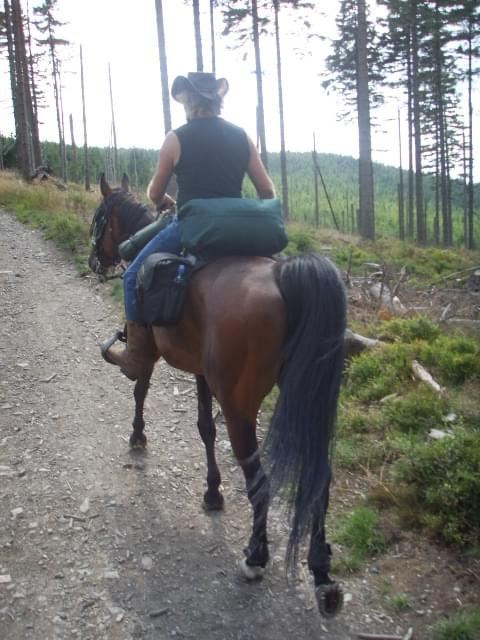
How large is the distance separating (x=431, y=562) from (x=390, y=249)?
48.5 feet

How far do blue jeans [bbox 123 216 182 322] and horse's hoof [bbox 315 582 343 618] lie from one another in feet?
7.34

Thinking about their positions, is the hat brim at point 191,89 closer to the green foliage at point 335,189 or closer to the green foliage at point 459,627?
the green foliage at point 459,627

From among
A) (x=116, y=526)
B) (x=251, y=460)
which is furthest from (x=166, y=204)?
(x=116, y=526)

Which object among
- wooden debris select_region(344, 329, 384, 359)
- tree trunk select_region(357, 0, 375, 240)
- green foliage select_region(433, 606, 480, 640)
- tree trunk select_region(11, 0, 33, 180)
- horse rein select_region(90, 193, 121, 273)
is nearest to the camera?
green foliage select_region(433, 606, 480, 640)

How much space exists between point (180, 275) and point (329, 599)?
206 centimetres

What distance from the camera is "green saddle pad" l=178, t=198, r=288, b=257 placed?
323cm

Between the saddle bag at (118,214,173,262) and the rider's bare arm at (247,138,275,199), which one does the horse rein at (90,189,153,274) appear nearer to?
the saddle bag at (118,214,173,262)

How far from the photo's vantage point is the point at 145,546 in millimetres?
3699

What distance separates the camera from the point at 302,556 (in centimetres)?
355

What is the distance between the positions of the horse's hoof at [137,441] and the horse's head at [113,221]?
5.38ft

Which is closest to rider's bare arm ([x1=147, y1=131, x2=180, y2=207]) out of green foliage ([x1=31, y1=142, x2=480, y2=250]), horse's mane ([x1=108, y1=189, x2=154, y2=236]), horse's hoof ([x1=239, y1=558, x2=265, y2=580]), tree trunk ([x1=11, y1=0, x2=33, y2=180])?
horse's mane ([x1=108, y1=189, x2=154, y2=236])

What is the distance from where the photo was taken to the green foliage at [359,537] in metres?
3.45

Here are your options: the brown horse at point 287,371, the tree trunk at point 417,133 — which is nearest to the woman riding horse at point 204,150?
the brown horse at point 287,371

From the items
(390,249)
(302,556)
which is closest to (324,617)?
(302,556)
